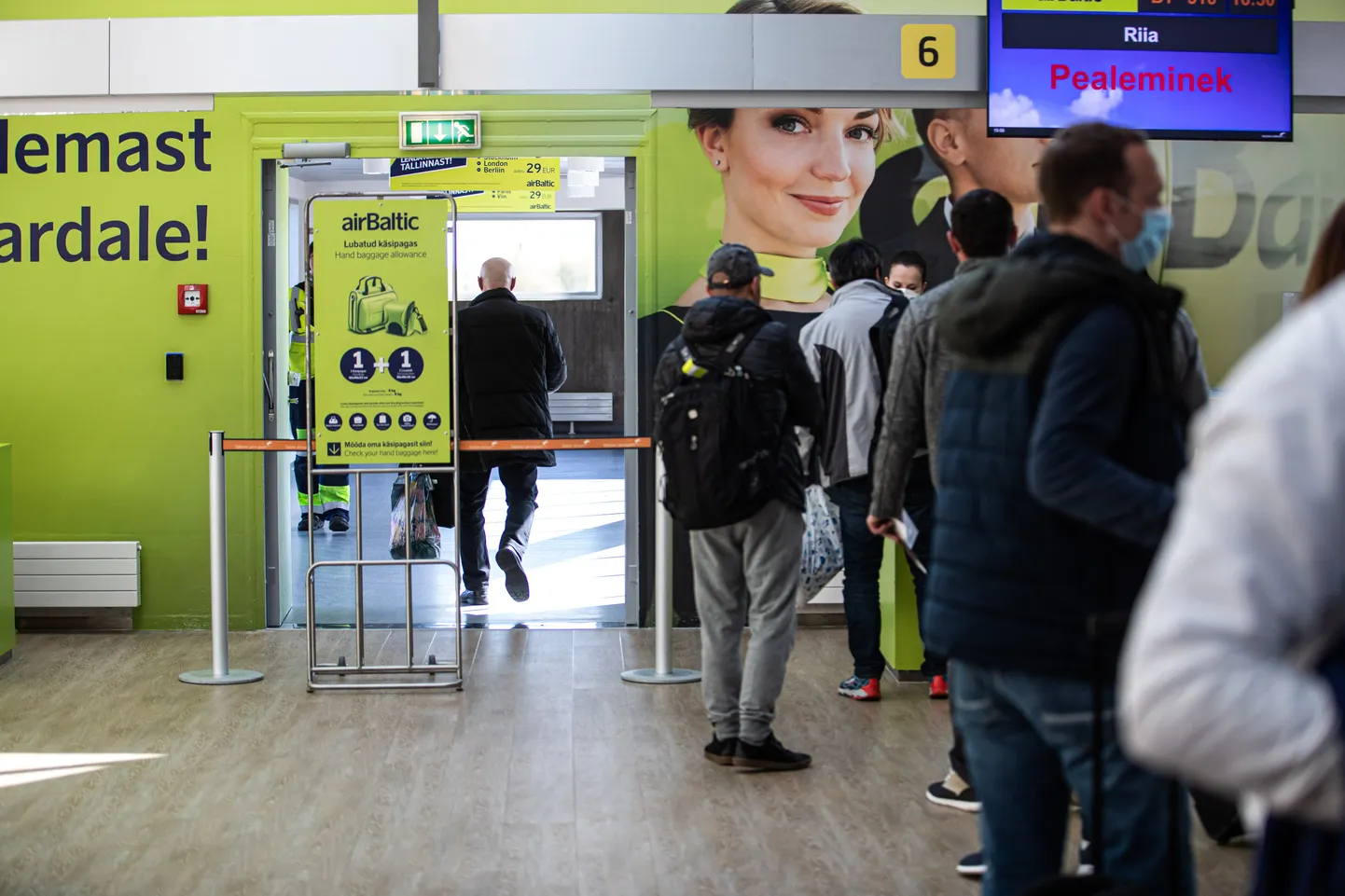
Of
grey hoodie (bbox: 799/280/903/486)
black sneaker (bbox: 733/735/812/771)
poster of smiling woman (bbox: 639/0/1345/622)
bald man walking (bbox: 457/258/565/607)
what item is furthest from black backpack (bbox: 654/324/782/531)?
bald man walking (bbox: 457/258/565/607)

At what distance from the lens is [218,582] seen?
5734 mm

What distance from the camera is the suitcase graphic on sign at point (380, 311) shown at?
5.59 metres

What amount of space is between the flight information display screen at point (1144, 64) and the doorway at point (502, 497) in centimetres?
202

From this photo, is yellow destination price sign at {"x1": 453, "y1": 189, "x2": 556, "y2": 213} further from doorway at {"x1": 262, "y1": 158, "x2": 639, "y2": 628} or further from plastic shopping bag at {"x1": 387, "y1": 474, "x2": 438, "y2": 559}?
plastic shopping bag at {"x1": 387, "y1": 474, "x2": 438, "y2": 559}

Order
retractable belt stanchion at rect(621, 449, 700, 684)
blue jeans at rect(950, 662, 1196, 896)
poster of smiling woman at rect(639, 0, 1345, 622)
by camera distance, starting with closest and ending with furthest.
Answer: blue jeans at rect(950, 662, 1196, 896), retractable belt stanchion at rect(621, 449, 700, 684), poster of smiling woman at rect(639, 0, 1345, 622)

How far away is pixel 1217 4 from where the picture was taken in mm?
5543

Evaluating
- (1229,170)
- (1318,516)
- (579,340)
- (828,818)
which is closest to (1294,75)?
(1229,170)

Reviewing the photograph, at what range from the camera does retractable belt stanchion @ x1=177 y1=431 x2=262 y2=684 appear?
5684 mm

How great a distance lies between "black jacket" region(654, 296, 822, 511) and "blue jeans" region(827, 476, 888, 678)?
0.94m

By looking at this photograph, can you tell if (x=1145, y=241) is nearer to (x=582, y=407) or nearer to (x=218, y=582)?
(x=218, y=582)

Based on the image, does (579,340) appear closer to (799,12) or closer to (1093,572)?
(799,12)

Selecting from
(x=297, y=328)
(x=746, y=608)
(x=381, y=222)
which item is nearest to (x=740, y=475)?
(x=746, y=608)

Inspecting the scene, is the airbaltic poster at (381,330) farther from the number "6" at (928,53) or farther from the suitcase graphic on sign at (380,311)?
the number "6" at (928,53)

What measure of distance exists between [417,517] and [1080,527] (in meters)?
5.24
